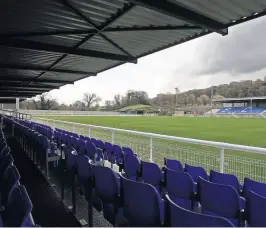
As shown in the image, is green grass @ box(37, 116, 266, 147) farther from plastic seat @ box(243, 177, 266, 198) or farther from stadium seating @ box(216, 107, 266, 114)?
stadium seating @ box(216, 107, 266, 114)

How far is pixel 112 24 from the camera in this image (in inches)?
177

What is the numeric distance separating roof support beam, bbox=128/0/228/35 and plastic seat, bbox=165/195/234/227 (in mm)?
2424

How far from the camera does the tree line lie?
7462 centimetres

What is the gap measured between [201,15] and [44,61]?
5.54 m

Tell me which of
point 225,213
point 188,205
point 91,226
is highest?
point 225,213

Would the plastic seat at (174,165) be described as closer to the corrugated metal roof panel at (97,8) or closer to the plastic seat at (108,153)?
the plastic seat at (108,153)

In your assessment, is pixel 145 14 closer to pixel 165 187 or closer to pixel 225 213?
pixel 165 187

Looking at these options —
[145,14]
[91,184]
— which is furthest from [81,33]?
[91,184]

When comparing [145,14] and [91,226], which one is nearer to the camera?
[91,226]

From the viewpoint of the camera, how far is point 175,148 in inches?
179

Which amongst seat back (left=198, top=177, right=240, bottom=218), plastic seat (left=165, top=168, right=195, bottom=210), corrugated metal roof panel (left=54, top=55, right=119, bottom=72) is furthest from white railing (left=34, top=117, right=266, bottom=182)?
corrugated metal roof panel (left=54, top=55, right=119, bottom=72)

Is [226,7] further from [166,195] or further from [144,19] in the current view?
[166,195]

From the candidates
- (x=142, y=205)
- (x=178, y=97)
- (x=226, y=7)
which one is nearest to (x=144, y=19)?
(x=226, y=7)

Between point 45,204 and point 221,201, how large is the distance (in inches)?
84.4
